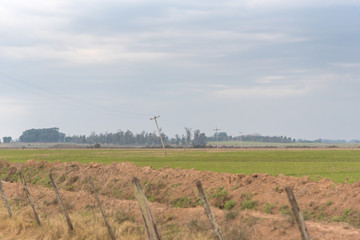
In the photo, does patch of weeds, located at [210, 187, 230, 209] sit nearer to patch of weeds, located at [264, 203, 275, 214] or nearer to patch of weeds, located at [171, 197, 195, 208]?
patch of weeds, located at [171, 197, 195, 208]

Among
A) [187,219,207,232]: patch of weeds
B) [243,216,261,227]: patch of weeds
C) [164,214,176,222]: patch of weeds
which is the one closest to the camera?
[243,216,261,227]: patch of weeds

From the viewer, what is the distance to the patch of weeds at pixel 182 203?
2220 centimetres

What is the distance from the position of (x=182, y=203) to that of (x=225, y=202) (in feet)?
8.24

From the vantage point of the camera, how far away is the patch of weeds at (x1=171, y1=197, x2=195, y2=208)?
22200 mm

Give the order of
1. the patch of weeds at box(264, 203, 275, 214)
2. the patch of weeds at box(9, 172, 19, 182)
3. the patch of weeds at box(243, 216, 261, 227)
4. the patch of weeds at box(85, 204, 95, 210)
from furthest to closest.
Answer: the patch of weeds at box(9, 172, 19, 182) → the patch of weeds at box(85, 204, 95, 210) → the patch of weeds at box(264, 203, 275, 214) → the patch of weeds at box(243, 216, 261, 227)

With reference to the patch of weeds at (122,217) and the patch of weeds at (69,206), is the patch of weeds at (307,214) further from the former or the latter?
the patch of weeds at (69,206)

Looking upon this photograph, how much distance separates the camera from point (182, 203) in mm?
22609

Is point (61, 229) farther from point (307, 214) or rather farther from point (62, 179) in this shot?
point (62, 179)

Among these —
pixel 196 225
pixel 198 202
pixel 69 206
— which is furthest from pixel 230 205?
pixel 69 206

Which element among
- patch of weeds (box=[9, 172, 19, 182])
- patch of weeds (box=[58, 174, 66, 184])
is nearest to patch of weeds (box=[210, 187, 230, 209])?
patch of weeds (box=[58, 174, 66, 184])

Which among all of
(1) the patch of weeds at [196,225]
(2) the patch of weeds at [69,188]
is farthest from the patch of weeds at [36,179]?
(1) the patch of weeds at [196,225]

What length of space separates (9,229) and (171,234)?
21.9 ft

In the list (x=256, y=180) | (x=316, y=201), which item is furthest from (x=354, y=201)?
(x=256, y=180)

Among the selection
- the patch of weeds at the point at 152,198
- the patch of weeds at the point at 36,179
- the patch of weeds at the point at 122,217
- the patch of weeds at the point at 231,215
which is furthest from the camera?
the patch of weeds at the point at 36,179
